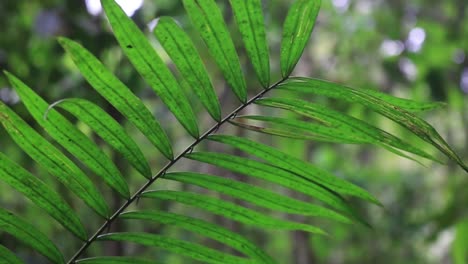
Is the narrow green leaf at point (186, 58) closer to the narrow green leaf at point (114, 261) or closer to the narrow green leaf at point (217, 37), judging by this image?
the narrow green leaf at point (217, 37)

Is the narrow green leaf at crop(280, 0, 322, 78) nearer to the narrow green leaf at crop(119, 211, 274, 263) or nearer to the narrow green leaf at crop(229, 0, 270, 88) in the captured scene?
the narrow green leaf at crop(229, 0, 270, 88)

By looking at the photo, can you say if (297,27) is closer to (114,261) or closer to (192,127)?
(192,127)

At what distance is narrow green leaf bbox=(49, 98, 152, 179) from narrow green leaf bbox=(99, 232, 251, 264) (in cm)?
7

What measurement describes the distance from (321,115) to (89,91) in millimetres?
934

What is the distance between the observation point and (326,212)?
0.72 metres

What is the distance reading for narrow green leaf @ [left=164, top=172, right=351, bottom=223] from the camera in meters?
0.70

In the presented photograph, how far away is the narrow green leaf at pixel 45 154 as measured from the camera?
638mm

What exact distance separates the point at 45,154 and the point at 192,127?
171 millimetres

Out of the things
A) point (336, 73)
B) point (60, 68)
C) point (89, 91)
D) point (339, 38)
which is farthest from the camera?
point (336, 73)

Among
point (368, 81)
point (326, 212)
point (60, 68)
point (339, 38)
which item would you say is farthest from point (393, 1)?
point (326, 212)

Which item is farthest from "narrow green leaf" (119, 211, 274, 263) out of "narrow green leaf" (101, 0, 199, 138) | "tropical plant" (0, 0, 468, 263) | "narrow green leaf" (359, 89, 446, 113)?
"narrow green leaf" (359, 89, 446, 113)

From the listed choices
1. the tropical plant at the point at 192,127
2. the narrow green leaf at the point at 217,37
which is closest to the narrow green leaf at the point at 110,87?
the tropical plant at the point at 192,127

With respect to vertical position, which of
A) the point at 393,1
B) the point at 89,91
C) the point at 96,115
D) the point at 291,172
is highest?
the point at 393,1

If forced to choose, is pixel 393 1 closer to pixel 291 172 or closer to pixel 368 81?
pixel 368 81
